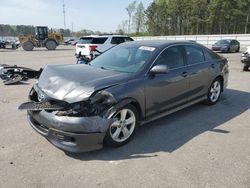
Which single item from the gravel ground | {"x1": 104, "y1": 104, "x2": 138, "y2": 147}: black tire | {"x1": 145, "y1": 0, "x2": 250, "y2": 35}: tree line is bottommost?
the gravel ground

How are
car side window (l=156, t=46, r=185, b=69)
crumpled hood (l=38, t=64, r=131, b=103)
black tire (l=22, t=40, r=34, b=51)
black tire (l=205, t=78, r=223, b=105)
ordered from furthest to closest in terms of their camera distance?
black tire (l=22, t=40, r=34, b=51) < black tire (l=205, t=78, r=223, b=105) < car side window (l=156, t=46, r=185, b=69) < crumpled hood (l=38, t=64, r=131, b=103)

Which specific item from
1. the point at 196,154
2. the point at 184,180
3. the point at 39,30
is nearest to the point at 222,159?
the point at 196,154

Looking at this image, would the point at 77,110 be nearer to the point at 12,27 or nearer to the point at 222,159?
the point at 222,159

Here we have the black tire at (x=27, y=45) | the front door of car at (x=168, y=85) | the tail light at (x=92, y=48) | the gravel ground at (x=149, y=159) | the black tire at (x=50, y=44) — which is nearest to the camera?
the gravel ground at (x=149, y=159)

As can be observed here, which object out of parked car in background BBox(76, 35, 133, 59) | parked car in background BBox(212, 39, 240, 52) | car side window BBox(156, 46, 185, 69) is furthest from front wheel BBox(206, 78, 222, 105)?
parked car in background BBox(212, 39, 240, 52)

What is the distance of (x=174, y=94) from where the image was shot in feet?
16.5

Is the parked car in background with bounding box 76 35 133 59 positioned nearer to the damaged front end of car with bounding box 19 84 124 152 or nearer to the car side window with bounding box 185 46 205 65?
the car side window with bounding box 185 46 205 65

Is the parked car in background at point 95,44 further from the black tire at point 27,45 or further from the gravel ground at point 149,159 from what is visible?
the black tire at point 27,45

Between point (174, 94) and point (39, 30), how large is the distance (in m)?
31.0

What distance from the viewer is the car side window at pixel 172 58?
4.87m

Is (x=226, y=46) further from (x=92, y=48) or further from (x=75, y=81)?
(x=75, y=81)

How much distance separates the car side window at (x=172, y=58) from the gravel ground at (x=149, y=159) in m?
1.11

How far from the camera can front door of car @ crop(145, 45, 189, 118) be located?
4535 mm

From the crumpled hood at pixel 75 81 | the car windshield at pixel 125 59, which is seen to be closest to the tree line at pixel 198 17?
the car windshield at pixel 125 59
